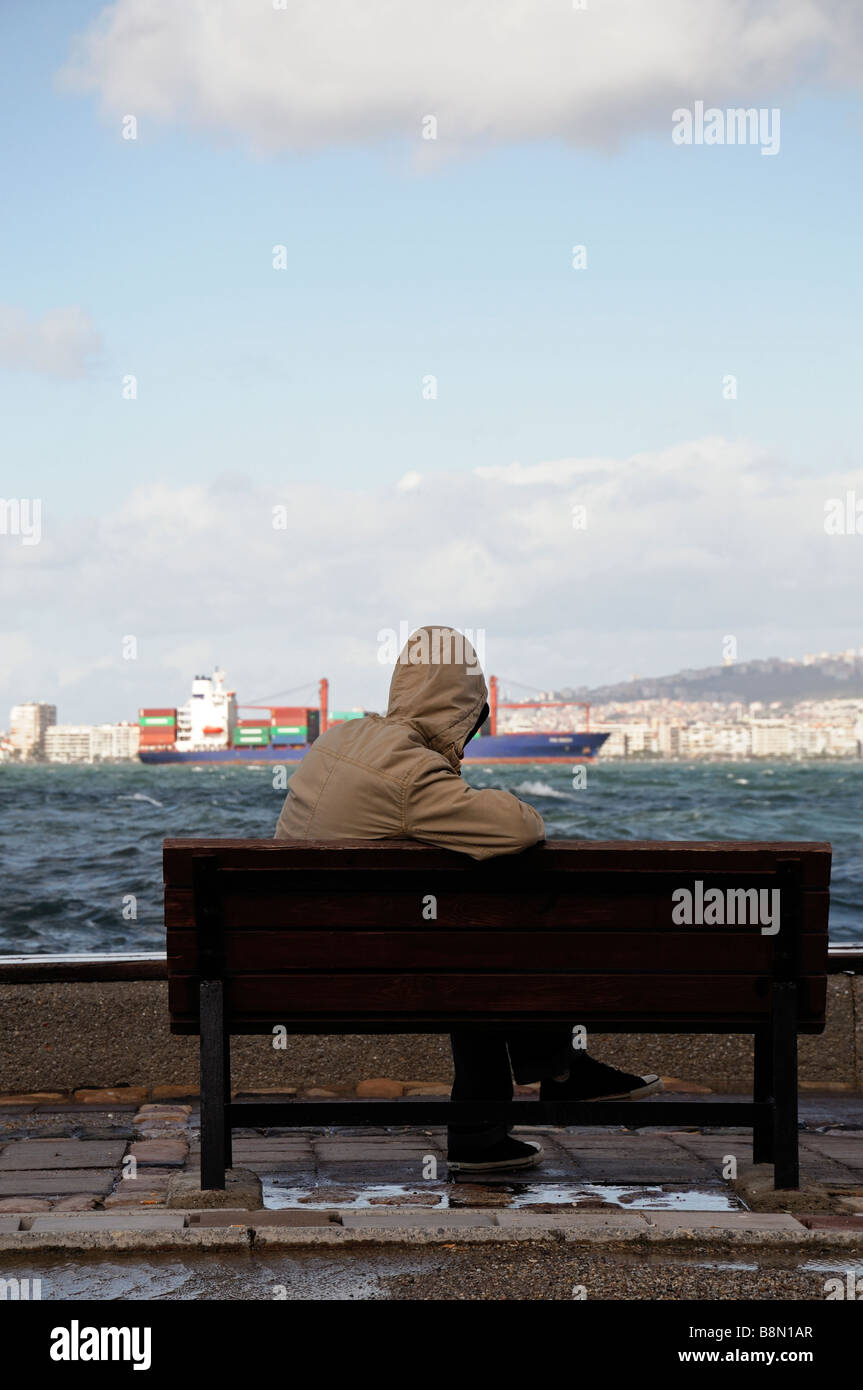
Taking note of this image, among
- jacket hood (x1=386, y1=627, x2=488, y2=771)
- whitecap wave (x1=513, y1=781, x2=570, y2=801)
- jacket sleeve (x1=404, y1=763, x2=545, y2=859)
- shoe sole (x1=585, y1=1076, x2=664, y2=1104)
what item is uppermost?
jacket hood (x1=386, y1=627, x2=488, y2=771)

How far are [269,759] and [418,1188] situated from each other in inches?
4117

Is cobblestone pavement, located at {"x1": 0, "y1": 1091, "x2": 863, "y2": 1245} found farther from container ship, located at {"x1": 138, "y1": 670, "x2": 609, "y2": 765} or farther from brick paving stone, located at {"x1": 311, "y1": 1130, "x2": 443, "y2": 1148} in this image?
container ship, located at {"x1": 138, "y1": 670, "x2": 609, "y2": 765}

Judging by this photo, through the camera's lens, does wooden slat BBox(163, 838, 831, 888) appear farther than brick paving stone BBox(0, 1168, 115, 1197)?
No

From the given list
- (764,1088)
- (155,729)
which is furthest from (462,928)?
(155,729)

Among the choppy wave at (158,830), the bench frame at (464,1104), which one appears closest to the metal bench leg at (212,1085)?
the bench frame at (464,1104)

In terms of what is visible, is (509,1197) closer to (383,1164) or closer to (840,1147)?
(383,1164)

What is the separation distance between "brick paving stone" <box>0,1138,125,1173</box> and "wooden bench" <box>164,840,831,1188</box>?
598mm

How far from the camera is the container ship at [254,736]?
101 m

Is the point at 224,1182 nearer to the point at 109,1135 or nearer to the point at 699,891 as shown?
the point at 109,1135

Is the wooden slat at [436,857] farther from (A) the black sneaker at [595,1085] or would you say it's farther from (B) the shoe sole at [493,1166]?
(B) the shoe sole at [493,1166]

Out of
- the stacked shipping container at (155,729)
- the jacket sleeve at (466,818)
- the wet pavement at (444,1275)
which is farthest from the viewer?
the stacked shipping container at (155,729)

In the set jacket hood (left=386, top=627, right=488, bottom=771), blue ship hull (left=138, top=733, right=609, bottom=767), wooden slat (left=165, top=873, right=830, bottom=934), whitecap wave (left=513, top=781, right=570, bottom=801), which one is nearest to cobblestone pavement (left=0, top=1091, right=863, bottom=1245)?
wooden slat (left=165, top=873, right=830, bottom=934)

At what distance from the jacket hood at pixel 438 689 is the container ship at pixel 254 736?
9316cm

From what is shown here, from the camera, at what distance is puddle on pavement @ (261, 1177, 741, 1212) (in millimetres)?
3475
